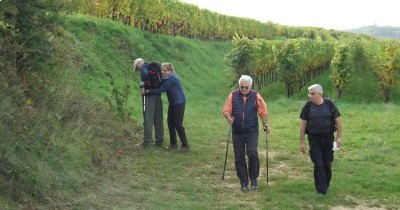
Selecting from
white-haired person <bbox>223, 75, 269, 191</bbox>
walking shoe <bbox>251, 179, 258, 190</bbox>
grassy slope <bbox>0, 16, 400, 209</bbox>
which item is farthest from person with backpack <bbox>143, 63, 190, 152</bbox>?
walking shoe <bbox>251, 179, 258, 190</bbox>

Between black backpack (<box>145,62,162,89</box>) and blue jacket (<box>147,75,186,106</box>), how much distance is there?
125mm

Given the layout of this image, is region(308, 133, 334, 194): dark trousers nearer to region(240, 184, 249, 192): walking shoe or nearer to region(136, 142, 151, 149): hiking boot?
region(240, 184, 249, 192): walking shoe

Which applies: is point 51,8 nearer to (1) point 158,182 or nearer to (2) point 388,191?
(1) point 158,182

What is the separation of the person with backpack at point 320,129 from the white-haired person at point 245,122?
2.64ft

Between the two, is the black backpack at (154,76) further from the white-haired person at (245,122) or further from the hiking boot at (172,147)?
the white-haired person at (245,122)

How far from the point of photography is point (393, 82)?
27891 millimetres

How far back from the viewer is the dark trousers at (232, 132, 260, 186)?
9281 mm

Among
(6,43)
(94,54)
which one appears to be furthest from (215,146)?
(94,54)

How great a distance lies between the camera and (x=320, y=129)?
883 centimetres

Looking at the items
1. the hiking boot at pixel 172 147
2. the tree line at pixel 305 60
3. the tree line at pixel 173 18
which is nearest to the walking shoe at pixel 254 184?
the hiking boot at pixel 172 147

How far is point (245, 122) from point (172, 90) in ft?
12.4

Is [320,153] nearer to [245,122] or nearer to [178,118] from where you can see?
[245,122]

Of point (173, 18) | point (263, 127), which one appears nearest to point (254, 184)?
point (263, 127)

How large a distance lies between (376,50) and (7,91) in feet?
79.5
